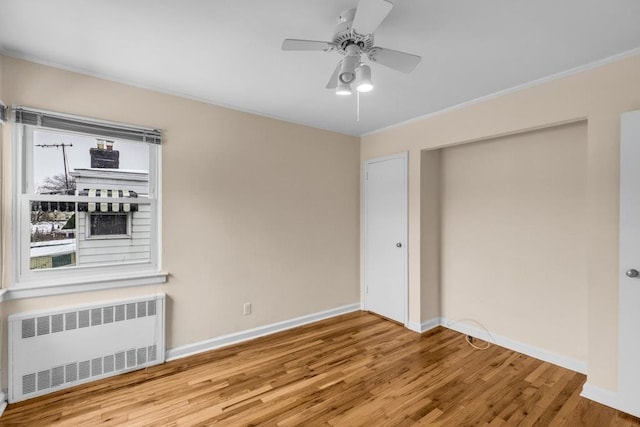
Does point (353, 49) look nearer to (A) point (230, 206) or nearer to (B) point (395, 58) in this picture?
(B) point (395, 58)

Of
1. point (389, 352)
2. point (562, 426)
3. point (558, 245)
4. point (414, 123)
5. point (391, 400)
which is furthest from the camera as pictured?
point (414, 123)

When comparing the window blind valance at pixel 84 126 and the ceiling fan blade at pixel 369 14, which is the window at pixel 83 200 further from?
the ceiling fan blade at pixel 369 14

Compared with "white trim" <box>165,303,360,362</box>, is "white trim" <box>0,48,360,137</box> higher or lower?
higher

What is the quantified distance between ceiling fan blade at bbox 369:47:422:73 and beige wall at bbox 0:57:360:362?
1.86 meters

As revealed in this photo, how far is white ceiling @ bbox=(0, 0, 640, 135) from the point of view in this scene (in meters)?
1.68

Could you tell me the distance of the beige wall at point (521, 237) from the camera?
2674mm

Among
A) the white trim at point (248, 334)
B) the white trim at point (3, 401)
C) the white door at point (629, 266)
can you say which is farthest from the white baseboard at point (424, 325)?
the white trim at point (3, 401)

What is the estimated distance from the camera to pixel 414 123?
3561 millimetres

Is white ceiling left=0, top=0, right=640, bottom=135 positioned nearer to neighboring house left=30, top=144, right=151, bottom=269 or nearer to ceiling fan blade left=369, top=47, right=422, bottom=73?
ceiling fan blade left=369, top=47, right=422, bottom=73

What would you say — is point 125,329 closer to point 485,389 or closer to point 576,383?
point 485,389

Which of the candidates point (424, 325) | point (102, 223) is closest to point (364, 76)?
point (102, 223)

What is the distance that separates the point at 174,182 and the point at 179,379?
1689 millimetres

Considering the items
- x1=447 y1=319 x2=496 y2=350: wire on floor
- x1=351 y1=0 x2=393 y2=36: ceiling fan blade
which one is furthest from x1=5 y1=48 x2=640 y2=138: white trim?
x1=447 y1=319 x2=496 y2=350: wire on floor

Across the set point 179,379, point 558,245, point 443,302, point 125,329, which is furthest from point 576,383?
point 125,329
